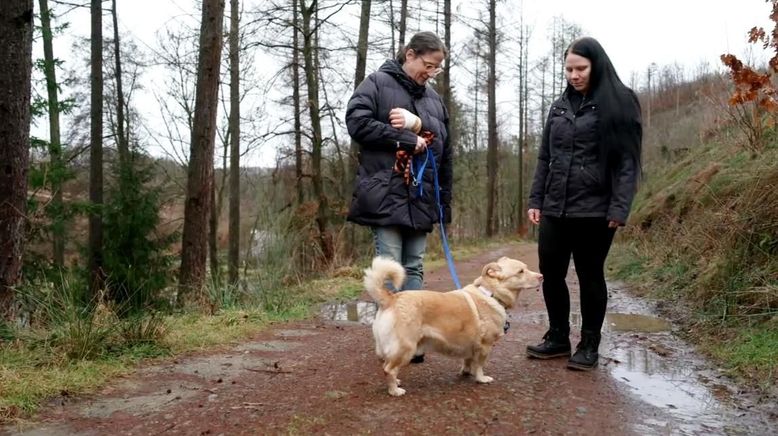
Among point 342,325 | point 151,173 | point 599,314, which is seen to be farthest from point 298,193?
point 599,314

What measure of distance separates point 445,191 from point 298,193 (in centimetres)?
1176

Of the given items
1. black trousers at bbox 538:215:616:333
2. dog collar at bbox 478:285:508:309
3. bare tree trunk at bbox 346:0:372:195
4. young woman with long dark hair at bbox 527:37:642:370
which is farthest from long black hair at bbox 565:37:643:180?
bare tree trunk at bbox 346:0:372:195

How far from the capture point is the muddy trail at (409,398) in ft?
9.65

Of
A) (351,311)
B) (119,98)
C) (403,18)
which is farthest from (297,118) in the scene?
(351,311)

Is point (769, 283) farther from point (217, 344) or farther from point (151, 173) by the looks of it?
point (151, 173)

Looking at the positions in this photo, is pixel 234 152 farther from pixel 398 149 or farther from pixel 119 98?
pixel 398 149

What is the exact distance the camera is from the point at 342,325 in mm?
5871

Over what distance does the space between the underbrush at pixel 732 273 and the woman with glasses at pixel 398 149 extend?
2.46m

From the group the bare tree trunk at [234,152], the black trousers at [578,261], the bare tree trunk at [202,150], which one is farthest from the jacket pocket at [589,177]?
the bare tree trunk at [234,152]

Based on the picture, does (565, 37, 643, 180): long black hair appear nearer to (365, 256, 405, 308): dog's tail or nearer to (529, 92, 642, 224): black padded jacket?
(529, 92, 642, 224): black padded jacket

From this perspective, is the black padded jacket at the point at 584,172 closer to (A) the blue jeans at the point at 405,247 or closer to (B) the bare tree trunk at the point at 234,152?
(A) the blue jeans at the point at 405,247

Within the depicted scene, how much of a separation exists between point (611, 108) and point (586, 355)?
1.77 meters

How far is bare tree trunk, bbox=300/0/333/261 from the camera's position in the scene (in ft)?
45.8

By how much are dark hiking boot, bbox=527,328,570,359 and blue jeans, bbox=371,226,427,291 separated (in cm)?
109
